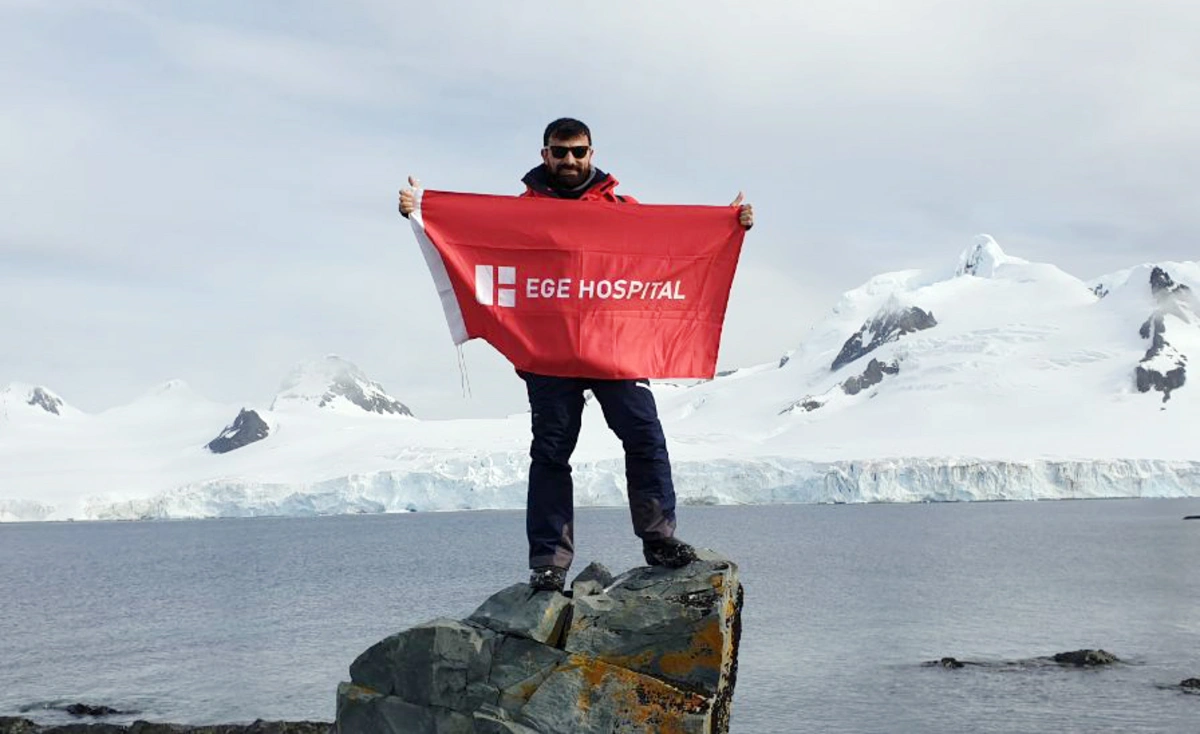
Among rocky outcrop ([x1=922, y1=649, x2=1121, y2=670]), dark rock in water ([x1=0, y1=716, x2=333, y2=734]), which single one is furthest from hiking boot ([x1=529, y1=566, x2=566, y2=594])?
rocky outcrop ([x1=922, y1=649, x2=1121, y2=670])

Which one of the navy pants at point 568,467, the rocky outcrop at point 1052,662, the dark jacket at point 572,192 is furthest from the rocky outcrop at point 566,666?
the rocky outcrop at point 1052,662

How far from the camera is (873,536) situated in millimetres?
110562

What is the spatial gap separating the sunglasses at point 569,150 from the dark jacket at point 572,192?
0.86ft

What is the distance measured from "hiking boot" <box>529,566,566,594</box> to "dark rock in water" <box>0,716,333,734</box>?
700 inches

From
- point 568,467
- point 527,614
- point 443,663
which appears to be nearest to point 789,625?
point 568,467

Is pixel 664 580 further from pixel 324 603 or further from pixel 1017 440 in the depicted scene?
pixel 1017 440

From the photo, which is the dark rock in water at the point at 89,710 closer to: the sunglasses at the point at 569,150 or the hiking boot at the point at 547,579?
the hiking boot at the point at 547,579

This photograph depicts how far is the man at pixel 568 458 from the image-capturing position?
8727 mm

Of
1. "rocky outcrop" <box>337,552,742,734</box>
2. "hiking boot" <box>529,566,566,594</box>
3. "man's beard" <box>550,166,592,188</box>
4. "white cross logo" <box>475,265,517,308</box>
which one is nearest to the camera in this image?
"rocky outcrop" <box>337,552,742,734</box>

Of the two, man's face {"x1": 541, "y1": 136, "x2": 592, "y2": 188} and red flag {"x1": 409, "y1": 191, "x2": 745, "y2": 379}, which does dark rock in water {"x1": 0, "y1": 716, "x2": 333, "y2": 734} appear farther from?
man's face {"x1": 541, "y1": 136, "x2": 592, "y2": 188}

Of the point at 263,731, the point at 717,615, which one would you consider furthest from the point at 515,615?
the point at 263,731

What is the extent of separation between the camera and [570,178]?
894 centimetres

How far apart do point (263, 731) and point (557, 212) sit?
19648 mm

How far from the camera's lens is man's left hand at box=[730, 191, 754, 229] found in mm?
9234
